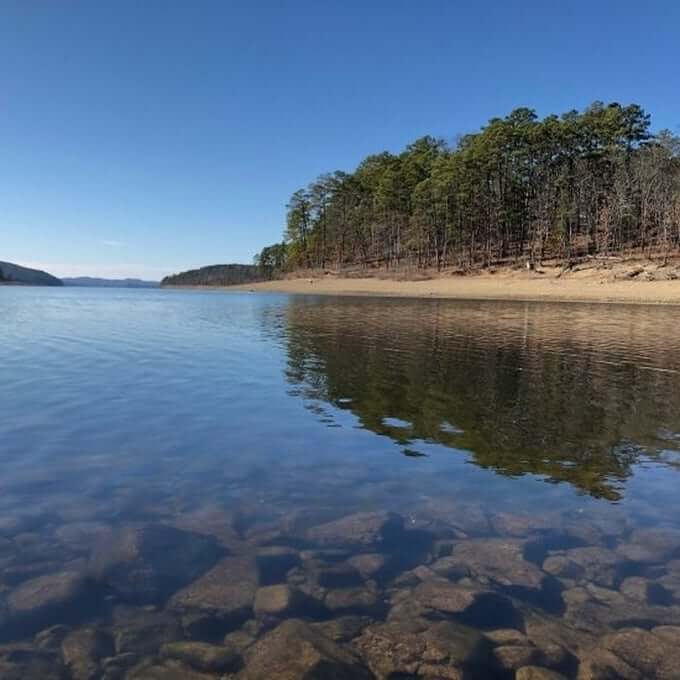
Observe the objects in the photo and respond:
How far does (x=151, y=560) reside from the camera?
18.2ft

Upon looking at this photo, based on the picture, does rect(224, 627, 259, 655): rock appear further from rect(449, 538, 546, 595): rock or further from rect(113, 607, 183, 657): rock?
rect(449, 538, 546, 595): rock

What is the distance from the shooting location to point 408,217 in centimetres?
9762

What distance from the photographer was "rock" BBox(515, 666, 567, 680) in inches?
157

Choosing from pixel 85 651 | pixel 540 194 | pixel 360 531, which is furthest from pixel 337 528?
pixel 540 194

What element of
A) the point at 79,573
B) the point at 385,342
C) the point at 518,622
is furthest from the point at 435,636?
the point at 385,342

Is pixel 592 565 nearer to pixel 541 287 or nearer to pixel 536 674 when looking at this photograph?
pixel 536 674

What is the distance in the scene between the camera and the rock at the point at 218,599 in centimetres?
453

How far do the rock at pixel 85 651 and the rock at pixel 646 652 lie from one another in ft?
12.3

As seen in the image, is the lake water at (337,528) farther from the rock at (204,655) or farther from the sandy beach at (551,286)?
the sandy beach at (551,286)

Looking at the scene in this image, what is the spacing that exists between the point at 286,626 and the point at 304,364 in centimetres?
1383

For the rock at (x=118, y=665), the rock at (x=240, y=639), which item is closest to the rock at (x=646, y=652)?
the rock at (x=240, y=639)

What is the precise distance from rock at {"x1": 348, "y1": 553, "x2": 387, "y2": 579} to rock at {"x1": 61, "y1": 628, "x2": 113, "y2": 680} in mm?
2253

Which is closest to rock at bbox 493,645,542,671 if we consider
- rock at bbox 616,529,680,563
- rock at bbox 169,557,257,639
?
rock at bbox 169,557,257,639

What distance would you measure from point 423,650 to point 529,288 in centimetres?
6550
